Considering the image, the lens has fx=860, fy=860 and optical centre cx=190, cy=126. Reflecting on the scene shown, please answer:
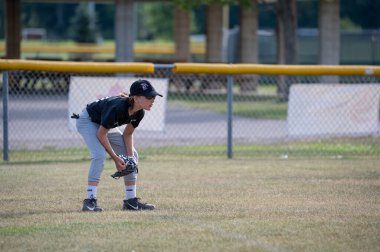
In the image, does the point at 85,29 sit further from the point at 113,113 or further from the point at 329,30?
the point at 113,113

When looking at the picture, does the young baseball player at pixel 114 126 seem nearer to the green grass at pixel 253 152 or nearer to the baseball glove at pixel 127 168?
the baseball glove at pixel 127 168

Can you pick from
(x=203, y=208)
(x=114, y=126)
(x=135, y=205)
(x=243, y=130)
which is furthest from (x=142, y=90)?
(x=243, y=130)

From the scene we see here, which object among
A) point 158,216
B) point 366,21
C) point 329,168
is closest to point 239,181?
point 329,168

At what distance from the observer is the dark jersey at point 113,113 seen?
877 centimetres

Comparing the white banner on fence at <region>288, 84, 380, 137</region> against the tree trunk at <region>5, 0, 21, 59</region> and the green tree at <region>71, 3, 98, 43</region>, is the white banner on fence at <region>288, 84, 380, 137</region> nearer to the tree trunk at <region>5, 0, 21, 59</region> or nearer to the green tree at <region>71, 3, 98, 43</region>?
the tree trunk at <region>5, 0, 21, 59</region>

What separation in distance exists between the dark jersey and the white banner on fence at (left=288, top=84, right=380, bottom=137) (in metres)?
6.55

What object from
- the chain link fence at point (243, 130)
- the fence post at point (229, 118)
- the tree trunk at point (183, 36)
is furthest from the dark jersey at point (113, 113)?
the tree trunk at point (183, 36)

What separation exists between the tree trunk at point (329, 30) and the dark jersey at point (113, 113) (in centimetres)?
2069

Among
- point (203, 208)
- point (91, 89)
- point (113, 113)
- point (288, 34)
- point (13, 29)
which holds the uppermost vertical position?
point (288, 34)

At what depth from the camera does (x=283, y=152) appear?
15664 mm

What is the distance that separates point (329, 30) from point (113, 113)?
21.5 m

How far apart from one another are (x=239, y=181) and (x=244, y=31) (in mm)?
20174

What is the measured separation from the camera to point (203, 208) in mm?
9461

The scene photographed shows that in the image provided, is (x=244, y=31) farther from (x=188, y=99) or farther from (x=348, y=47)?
(x=348, y=47)
